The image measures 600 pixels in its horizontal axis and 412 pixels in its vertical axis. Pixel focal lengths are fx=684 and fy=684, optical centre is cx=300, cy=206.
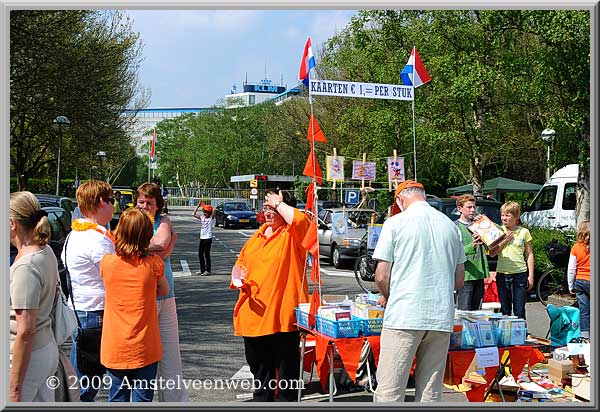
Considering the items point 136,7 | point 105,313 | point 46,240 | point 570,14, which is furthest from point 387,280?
point 570,14

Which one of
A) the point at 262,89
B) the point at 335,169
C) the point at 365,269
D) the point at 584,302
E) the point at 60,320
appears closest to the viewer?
the point at 60,320

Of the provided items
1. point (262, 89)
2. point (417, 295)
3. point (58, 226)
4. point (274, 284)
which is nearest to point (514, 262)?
point (274, 284)

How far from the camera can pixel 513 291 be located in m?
8.72

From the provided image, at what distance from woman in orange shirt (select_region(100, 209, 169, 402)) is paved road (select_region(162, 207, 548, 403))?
1.83 metres

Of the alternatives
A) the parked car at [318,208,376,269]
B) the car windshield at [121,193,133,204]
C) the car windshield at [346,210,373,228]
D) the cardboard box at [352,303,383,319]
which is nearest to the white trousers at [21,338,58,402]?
the cardboard box at [352,303,383,319]

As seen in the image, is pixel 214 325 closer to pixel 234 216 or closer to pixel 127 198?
pixel 127 198

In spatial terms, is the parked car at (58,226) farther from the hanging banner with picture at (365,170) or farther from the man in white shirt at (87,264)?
the man in white shirt at (87,264)

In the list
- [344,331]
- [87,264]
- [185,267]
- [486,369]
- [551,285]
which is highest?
[87,264]

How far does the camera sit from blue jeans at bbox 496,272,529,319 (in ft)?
28.4

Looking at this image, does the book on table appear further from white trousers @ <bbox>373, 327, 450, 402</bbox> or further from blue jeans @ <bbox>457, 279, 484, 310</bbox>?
white trousers @ <bbox>373, 327, 450, 402</bbox>

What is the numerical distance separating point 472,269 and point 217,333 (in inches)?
151

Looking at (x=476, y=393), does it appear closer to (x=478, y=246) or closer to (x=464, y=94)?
(x=478, y=246)

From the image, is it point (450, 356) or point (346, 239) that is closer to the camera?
point (450, 356)

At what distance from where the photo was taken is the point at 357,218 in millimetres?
20812
